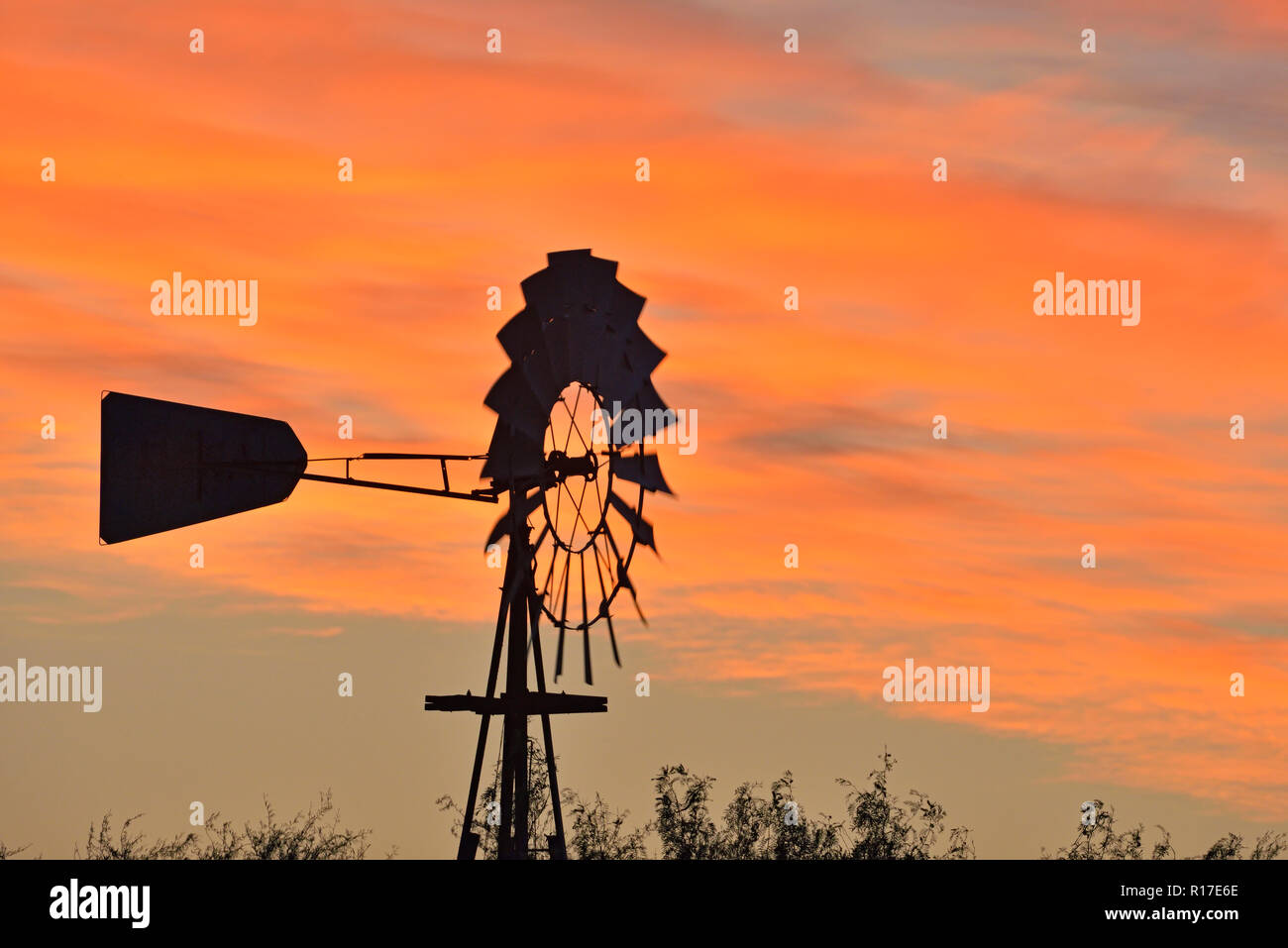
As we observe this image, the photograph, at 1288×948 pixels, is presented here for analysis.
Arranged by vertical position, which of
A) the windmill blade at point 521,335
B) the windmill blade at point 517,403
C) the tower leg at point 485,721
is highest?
the windmill blade at point 521,335

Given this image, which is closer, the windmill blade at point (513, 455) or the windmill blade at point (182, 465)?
the windmill blade at point (182, 465)

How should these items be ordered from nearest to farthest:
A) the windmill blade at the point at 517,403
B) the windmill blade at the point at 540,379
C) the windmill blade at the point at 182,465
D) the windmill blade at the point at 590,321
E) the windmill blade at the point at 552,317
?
the windmill blade at the point at 182,465 → the windmill blade at the point at 517,403 → the windmill blade at the point at 540,379 → the windmill blade at the point at 552,317 → the windmill blade at the point at 590,321

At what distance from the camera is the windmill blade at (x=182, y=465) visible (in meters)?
28.2

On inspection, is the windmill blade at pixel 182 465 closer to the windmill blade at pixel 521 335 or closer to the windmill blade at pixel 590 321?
the windmill blade at pixel 521 335

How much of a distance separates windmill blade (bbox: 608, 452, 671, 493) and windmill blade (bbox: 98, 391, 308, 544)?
490 centimetres

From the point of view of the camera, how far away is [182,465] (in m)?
29.2

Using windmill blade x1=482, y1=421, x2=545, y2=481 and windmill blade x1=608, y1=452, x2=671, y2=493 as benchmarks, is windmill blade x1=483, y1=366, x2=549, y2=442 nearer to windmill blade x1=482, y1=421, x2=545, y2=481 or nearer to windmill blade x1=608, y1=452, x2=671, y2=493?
windmill blade x1=482, y1=421, x2=545, y2=481

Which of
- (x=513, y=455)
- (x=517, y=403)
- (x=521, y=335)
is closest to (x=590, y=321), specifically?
(x=521, y=335)

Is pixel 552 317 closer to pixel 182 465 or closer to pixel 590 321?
pixel 590 321

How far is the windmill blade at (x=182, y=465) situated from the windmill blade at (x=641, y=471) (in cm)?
490

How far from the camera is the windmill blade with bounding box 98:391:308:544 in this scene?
28156 millimetres
